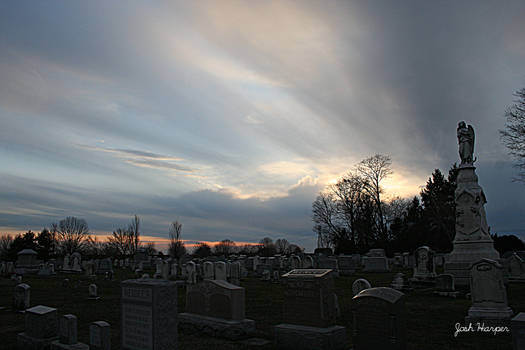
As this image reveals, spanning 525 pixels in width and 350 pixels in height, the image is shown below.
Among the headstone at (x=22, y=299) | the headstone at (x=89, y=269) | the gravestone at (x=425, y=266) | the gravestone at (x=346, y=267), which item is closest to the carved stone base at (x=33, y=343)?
the headstone at (x=22, y=299)

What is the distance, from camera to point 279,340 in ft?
23.4

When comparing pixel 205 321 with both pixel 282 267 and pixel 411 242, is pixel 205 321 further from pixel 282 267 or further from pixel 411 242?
pixel 411 242

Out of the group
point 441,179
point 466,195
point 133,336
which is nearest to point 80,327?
point 133,336

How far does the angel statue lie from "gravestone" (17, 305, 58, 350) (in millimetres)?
16716

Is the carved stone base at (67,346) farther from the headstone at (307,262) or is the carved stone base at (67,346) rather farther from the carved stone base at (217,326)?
the headstone at (307,262)

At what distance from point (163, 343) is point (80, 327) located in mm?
5615

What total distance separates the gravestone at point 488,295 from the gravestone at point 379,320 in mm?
4569

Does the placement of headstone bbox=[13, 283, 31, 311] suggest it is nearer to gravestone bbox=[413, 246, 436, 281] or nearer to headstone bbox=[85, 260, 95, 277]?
headstone bbox=[85, 260, 95, 277]

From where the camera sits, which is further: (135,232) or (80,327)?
(135,232)

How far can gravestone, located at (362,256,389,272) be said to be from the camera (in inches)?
1131

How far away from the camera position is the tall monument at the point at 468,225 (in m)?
15.1

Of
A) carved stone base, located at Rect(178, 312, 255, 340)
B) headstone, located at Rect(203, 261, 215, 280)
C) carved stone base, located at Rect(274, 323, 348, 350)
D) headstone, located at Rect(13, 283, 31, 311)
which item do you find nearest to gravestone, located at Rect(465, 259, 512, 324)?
carved stone base, located at Rect(274, 323, 348, 350)

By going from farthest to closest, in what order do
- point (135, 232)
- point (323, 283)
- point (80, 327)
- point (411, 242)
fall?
point (135, 232), point (411, 242), point (80, 327), point (323, 283)
